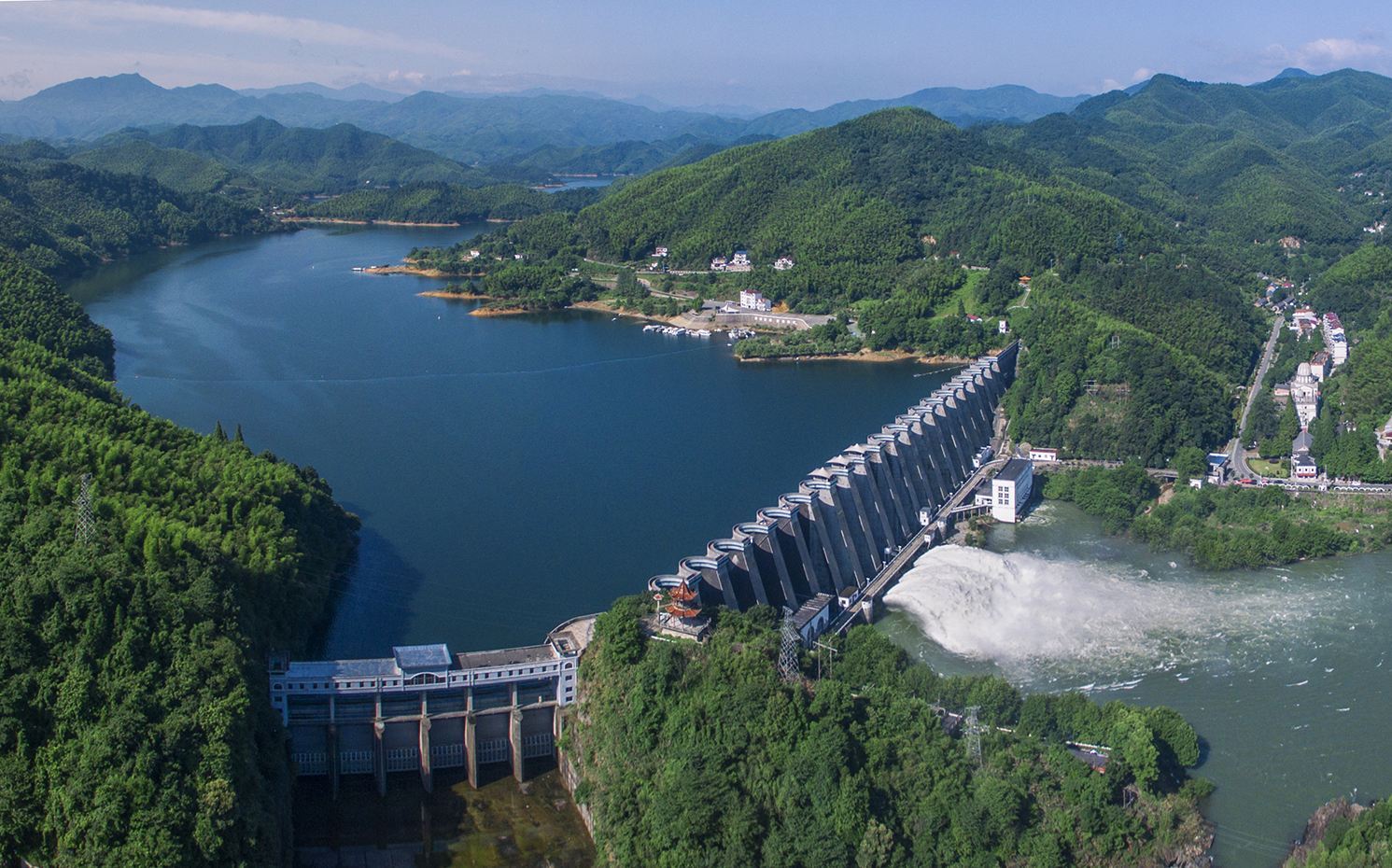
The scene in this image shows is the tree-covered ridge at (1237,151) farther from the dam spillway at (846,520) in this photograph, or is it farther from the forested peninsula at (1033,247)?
the dam spillway at (846,520)

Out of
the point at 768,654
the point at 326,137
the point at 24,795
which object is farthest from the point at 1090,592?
the point at 326,137

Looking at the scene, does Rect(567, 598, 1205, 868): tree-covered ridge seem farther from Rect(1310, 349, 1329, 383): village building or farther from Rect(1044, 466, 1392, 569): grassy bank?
Rect(1310, 349, 1329, 383): village building

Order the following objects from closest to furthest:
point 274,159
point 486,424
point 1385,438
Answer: point 1385,438 → point 486,424 → point 274,159

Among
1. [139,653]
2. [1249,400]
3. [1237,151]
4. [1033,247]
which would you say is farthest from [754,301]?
[1237,151]

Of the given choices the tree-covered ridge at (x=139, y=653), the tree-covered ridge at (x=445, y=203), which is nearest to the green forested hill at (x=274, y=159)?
the tree-covered ridge at (x=445, y=203)

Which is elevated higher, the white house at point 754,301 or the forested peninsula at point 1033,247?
the forested peninsula at point 1033,247

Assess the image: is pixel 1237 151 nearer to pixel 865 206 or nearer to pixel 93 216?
pixel 865 206

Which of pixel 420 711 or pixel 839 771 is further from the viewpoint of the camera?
pixel 420 711
